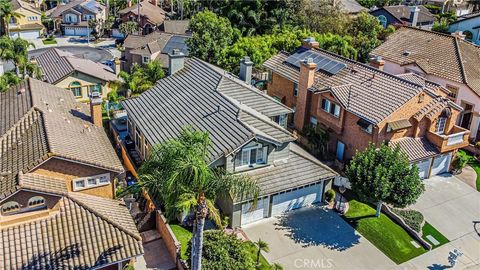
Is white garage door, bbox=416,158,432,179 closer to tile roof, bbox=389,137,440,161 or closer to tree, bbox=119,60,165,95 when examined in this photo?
tile roof, bbox=389,137,440,161

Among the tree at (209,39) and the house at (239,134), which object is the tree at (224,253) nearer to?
the house at (239,134)

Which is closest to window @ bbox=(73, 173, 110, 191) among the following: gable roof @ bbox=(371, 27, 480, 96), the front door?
the front door

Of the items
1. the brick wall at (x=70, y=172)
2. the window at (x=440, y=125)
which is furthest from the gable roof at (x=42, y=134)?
the window at (x=440, y=125)

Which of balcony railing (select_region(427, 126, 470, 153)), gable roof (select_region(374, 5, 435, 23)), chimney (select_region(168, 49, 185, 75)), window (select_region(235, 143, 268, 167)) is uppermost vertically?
chimney (select_region(168, 49, 185, 75))

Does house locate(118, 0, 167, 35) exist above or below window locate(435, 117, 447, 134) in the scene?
below

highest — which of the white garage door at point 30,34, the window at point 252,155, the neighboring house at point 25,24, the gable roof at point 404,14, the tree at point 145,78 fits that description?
the gable roof at point 404,14

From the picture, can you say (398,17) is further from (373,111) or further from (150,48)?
(373,111)
